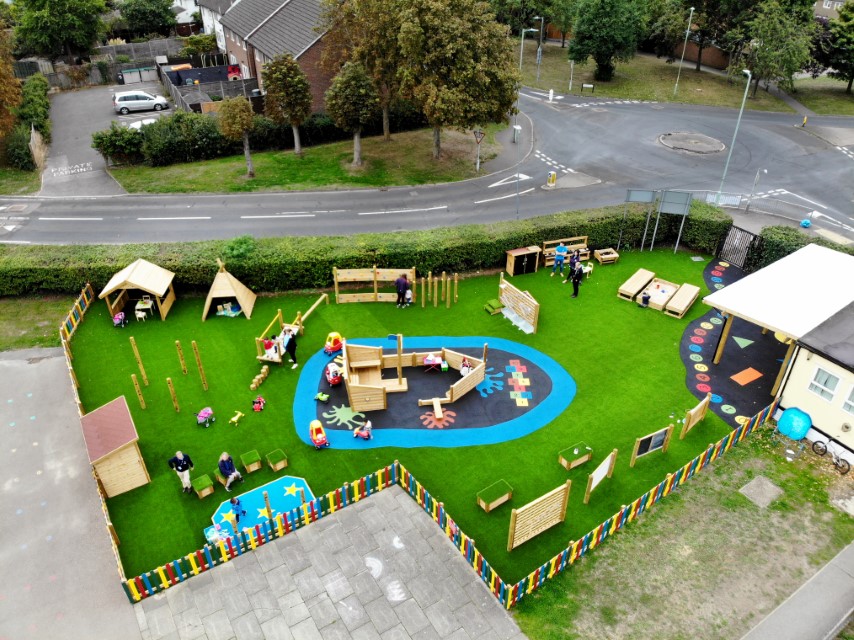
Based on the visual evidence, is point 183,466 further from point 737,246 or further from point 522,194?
point 522,194

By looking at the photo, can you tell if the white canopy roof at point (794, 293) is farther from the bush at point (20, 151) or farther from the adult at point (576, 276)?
the bush at point (20, 151)

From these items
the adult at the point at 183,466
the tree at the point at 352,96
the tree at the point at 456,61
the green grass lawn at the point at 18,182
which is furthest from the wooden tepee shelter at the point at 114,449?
the green grass lawn at the point at 18,182

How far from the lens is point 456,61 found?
33.9 meters

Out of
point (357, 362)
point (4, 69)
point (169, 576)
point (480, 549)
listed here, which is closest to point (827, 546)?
point (480, 549)

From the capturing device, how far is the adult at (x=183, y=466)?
672 inches

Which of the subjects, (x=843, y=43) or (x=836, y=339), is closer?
(x=836, y=339)

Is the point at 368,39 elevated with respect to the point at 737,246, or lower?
elevated

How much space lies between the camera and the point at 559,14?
6619 cm

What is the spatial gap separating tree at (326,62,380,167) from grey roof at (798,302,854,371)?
1086 inches

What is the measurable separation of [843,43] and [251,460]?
62.8 metres

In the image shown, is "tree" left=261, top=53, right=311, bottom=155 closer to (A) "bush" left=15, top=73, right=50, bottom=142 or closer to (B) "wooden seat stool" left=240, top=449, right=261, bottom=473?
(A) "bush" left=15, top=73, right=50, bottom=142

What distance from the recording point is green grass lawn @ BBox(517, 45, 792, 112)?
2228 inches

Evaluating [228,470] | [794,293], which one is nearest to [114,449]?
[228,470]

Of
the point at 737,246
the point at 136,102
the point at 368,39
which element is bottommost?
the point at 737,246
